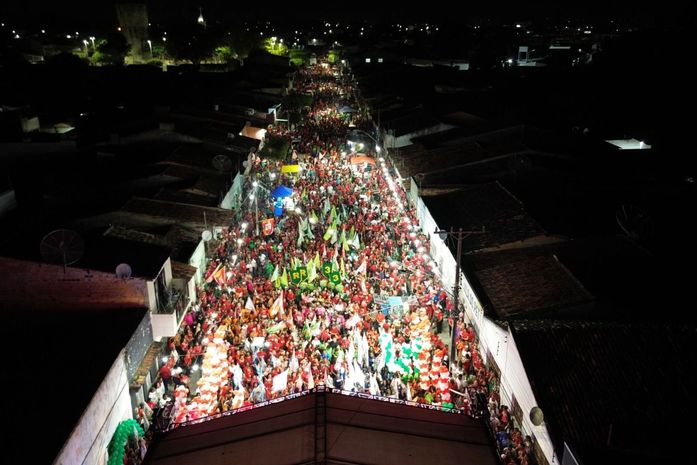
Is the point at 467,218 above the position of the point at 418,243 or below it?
above

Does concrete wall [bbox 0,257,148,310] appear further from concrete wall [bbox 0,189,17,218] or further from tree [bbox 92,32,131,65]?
tree [bbox 92,32,131,65]

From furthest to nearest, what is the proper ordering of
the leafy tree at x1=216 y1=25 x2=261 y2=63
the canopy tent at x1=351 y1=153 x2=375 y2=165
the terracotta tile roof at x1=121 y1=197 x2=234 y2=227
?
the leafy tree at x1=216 y1=25 x2=261 y2=63, the canopy tent at x1=351 y1=153 x2=375 y2=165, the terracotta tile roof at x1=121 y1=197 x2=234 y2=227

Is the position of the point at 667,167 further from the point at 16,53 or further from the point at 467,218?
the point at 16,53

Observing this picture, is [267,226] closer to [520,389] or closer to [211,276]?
[211,276]

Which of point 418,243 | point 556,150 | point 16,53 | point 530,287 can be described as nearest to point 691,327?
point 530,287

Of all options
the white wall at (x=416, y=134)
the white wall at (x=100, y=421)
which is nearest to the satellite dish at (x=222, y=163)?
the white wall at (x=416, y=134)

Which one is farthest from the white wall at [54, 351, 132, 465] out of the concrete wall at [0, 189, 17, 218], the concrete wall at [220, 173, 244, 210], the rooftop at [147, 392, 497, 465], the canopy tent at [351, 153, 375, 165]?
the canopy tent at [351, 153, 375, 165]
